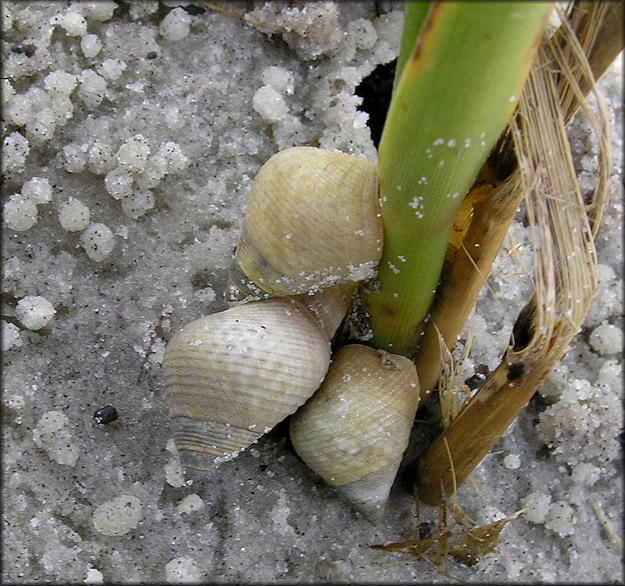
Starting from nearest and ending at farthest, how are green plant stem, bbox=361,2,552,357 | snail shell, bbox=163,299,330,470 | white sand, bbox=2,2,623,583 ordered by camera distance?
green plant stem, bbox=361,2,552,357 → snail shell, bbox=163,299,330,470 → white sand, bbox=2,2,623,583

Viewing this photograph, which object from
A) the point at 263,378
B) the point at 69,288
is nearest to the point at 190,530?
the point at 263,378

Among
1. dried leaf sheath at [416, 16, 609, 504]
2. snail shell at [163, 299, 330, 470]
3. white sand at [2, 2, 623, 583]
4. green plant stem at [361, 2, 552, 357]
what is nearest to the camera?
green plant stem at [361, 2, 552, 357]

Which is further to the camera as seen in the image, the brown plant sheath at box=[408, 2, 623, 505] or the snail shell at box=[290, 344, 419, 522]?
the snail shell at box=[290, 344, 419, 522]

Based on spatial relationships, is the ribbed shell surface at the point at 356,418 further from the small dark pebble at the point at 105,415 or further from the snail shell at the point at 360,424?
the small dark pebble at the point at 105,415

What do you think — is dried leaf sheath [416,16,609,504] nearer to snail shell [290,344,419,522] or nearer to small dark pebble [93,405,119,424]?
snail shell [290,344,419,522]


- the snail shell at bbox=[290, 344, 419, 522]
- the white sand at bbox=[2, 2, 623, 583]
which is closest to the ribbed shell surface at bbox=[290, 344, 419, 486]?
the snail shell at bbox=[290, 344, 419, 522]

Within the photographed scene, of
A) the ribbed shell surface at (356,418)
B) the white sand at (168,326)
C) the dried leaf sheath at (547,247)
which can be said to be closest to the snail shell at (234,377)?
the ribbed shell surface at (356,418)
